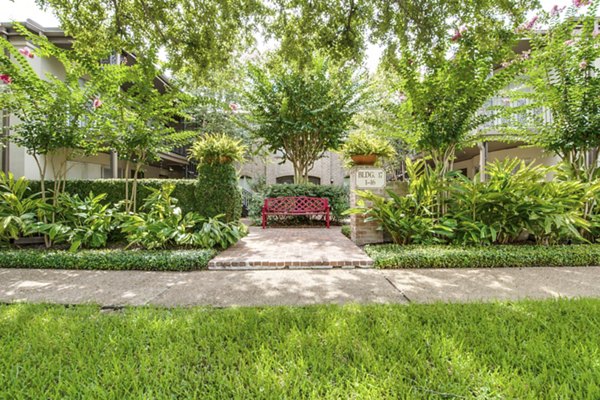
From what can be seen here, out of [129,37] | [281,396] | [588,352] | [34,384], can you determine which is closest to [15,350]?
[34,384]

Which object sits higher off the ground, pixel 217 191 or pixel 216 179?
pixel 216 179

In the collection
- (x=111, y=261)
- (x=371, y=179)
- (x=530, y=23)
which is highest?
(x=530, y=23)

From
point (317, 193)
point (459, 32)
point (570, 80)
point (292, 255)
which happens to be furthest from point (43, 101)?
point (570, 80)

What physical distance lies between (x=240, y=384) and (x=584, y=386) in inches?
66.5

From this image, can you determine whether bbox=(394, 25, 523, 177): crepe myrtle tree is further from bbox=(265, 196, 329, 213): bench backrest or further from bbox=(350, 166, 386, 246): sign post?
bbox=(265, 196, 329, 213): bench backrest

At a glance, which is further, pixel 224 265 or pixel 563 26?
pixel 563 26

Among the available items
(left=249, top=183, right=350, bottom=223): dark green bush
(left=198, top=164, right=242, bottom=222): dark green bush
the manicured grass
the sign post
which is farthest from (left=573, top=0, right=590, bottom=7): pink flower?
(left=198, top=164, right=242, bottom=222): dark green bush

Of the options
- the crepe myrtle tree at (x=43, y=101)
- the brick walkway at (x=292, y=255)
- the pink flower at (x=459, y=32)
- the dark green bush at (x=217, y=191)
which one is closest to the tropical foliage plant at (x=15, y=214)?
the crepe myrtle tree at (x=43, y=101)

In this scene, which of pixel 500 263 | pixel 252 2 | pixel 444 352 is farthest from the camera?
pixel 252 2

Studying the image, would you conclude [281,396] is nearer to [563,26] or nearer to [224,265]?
[224,265]

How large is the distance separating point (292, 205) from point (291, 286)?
5.36m

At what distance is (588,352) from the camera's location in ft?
5.41

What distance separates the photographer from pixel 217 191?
19.5 feet

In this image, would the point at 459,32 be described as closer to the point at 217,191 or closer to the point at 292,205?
the point at 217,191
